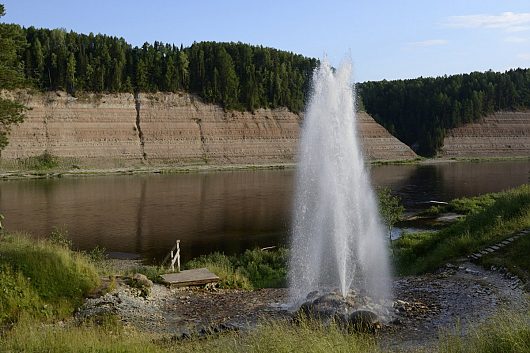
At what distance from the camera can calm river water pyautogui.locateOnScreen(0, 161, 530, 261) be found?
115ft

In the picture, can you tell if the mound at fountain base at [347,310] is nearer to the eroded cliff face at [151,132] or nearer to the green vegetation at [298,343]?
the green vegetation at [298,343]

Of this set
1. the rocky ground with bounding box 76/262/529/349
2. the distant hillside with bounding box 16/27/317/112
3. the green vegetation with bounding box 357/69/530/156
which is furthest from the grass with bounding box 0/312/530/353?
the green vegetation with bounding box 357/69/530/156

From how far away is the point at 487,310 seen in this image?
14.5 meters

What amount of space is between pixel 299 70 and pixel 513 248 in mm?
122656

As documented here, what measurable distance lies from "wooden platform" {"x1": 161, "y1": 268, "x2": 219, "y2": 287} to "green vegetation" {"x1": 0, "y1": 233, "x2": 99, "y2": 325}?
8.82 feet

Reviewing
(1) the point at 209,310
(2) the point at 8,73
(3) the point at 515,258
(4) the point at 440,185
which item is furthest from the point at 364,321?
(4) the point at 440,185

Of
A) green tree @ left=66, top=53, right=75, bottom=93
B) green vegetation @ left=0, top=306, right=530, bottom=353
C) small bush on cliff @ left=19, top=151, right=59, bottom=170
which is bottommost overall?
green vegetation @ left=0, top=306, right=530, bottom=353

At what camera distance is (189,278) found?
1947 centimetres

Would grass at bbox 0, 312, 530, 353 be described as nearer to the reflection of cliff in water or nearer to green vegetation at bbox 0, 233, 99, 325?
green vegetation at bbox 0, 233, 99, 325

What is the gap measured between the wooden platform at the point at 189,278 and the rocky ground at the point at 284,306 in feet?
0.92

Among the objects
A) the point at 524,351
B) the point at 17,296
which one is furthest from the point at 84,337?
the point at 524,351

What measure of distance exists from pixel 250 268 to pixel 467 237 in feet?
31.1

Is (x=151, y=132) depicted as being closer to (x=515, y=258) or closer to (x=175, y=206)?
(x=175, y=206)

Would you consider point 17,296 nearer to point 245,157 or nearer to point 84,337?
point 84,337
